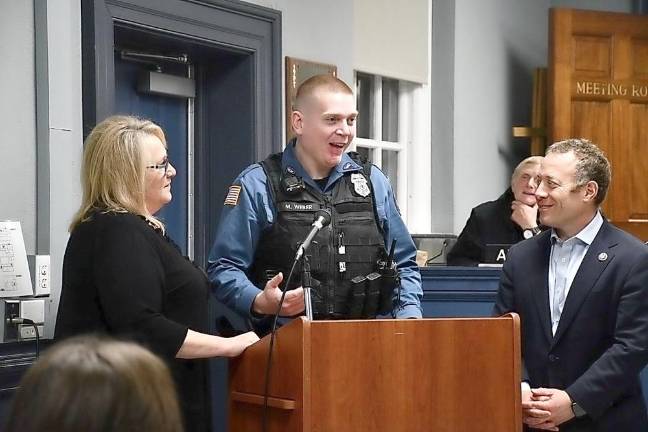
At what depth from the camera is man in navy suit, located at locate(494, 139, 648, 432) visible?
3.09 meters

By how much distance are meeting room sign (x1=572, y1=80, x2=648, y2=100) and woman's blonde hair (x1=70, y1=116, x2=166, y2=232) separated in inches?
197

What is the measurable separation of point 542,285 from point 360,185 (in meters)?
0.68

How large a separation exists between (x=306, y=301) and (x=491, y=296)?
2.52m

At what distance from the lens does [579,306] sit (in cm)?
316

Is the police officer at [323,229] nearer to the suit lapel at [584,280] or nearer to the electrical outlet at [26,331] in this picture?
the suit lapel at [584,280]

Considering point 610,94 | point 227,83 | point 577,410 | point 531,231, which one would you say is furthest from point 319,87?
point 610,94

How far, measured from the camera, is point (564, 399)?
3.08 metres

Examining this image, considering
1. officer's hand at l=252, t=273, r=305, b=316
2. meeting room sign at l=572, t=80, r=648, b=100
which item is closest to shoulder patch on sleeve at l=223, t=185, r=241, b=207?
officer's hand at l=252, t=273, r=305, b=316

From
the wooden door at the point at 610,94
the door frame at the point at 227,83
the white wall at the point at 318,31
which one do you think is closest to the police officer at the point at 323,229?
the door frame at the point at 227,83

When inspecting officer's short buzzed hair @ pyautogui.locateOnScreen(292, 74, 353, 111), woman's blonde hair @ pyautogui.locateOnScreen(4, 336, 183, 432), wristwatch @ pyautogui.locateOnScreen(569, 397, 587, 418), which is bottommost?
wristwatch @ pyautogui.locateOnScreen(569, 397, 587, 418)

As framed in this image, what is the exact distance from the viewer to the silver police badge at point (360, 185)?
3553 millimetres

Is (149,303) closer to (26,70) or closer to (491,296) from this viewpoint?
(26,70)

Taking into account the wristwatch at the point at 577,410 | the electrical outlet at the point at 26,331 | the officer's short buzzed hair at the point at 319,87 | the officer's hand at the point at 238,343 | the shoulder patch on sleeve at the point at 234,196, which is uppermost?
the officer's short buzzed hair at the point at 319,87

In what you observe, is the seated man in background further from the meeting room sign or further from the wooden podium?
the wooden podium
